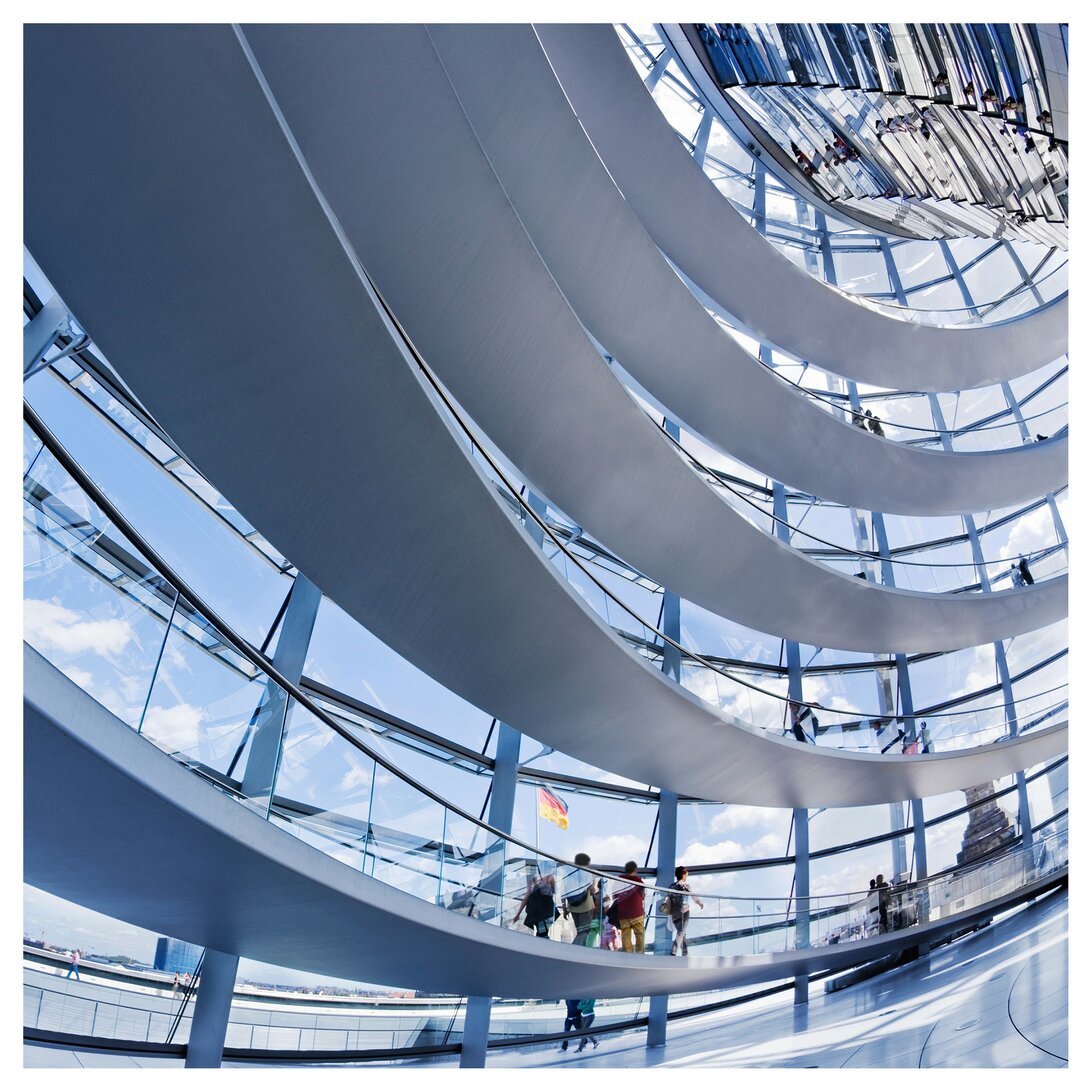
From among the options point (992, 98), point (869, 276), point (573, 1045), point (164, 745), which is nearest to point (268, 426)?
point (164, 745)

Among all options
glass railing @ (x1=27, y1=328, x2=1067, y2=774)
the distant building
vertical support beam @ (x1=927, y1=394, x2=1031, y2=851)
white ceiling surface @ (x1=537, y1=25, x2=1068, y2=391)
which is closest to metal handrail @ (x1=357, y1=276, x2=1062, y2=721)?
glass railing @ (x1=27, y1=328, x2=1067, y2=774)

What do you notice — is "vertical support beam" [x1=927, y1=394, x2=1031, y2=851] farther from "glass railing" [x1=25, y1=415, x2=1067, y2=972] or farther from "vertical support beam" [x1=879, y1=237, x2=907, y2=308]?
"glass railing" [x1=25, y1=415, x2=1067, y2=972]

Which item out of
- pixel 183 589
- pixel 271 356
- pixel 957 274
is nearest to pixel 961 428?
pixel 957 274

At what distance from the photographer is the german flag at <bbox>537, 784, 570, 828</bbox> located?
1384 cm

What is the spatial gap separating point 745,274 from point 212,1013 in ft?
41.3

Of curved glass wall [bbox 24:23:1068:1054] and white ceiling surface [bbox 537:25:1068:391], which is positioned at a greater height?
white ceiling surface [bbox 537:25:1068:391]

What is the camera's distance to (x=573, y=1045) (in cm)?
1205

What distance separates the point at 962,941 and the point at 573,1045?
6.31 meters

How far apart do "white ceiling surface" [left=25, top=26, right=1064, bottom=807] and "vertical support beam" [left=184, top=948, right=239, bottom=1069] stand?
2841mm

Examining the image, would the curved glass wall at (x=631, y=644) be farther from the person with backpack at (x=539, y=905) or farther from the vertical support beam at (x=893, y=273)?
the person with backpack at (x=539, y=905)

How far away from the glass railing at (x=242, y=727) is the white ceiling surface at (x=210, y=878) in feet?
0.58

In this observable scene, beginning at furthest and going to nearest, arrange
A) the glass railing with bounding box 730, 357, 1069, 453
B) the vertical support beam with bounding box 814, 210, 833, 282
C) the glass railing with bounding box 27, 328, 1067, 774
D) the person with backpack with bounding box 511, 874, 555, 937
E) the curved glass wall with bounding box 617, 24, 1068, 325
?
the vertical support beam with bounding box 814, 210, 833, 282
the curved glass wall with bounding box 617, 24, 1068, 325
the glass railing with bounding box 730, 357, 1069, 453
the person with backpack with bounding box 511, 874, 555, 937
the glass railing with bounding box 27, 328, 1067, 774

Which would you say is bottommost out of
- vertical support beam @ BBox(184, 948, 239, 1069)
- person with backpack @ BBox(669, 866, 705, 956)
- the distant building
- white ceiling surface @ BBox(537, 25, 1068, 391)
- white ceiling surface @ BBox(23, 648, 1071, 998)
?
vertical support beam @ BBox(184, 948, 239, 1069)

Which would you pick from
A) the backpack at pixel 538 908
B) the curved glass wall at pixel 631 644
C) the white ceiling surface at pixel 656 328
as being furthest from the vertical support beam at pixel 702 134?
the backpack at pixel 538 908
